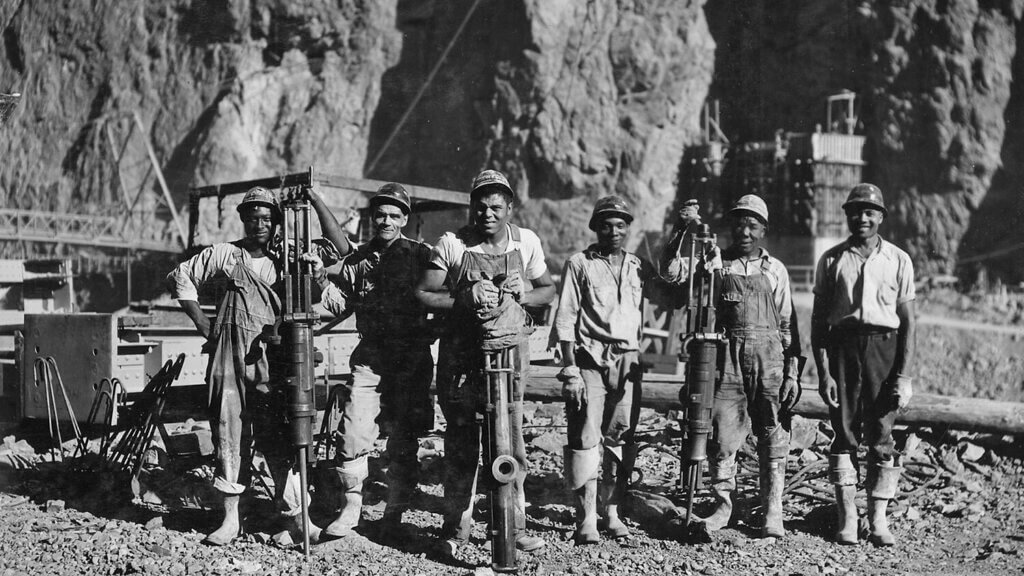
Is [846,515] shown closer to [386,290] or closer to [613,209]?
[613,209]

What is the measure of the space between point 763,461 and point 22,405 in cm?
567

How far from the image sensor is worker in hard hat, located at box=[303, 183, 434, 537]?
15.2 ft

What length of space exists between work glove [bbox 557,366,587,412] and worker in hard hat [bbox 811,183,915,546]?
1.44 meters

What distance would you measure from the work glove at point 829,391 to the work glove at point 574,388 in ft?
4.77

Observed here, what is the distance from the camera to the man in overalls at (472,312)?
445 cm

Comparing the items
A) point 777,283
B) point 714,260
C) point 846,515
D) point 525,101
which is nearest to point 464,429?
point 714,260

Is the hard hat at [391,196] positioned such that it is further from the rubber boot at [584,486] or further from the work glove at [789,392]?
the work glove at [789,392]

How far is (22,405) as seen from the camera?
22.3 ft

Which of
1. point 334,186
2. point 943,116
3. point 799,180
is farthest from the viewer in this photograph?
point 943,116

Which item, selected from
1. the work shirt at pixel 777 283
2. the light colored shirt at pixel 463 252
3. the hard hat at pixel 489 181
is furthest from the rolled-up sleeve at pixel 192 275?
the work shirt at pixel 777 283

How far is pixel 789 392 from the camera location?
494 cm

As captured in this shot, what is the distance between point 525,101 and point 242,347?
22.8 m

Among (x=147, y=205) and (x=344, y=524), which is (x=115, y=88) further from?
(x=344, y=524)

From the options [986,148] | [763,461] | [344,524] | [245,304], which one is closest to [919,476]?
[763,461]
